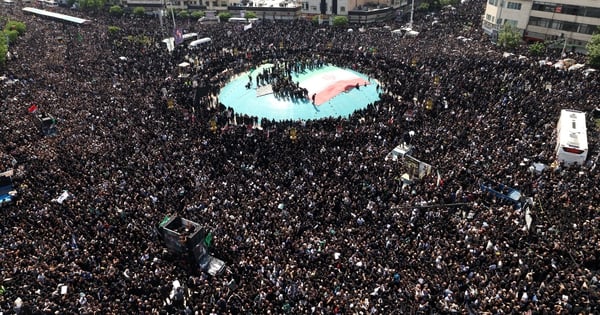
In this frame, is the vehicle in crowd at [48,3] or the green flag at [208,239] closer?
the green flag at [208,239]

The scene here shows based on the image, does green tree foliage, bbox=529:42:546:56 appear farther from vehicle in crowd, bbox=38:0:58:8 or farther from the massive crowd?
vehicle in crowd, bbox=38:0:58:8

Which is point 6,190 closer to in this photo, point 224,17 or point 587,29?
point 224,17

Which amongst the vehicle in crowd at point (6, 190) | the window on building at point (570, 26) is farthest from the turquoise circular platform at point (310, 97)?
the window on building at point (570, 26)

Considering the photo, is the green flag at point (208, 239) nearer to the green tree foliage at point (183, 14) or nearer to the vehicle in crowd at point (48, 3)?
the green tree foliage at point (183, 14)

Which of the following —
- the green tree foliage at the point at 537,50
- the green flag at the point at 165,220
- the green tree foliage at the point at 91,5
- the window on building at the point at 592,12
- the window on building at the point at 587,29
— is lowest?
the green flag at the point at 165,220

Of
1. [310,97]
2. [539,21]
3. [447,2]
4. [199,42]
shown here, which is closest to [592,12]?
[539,21]
